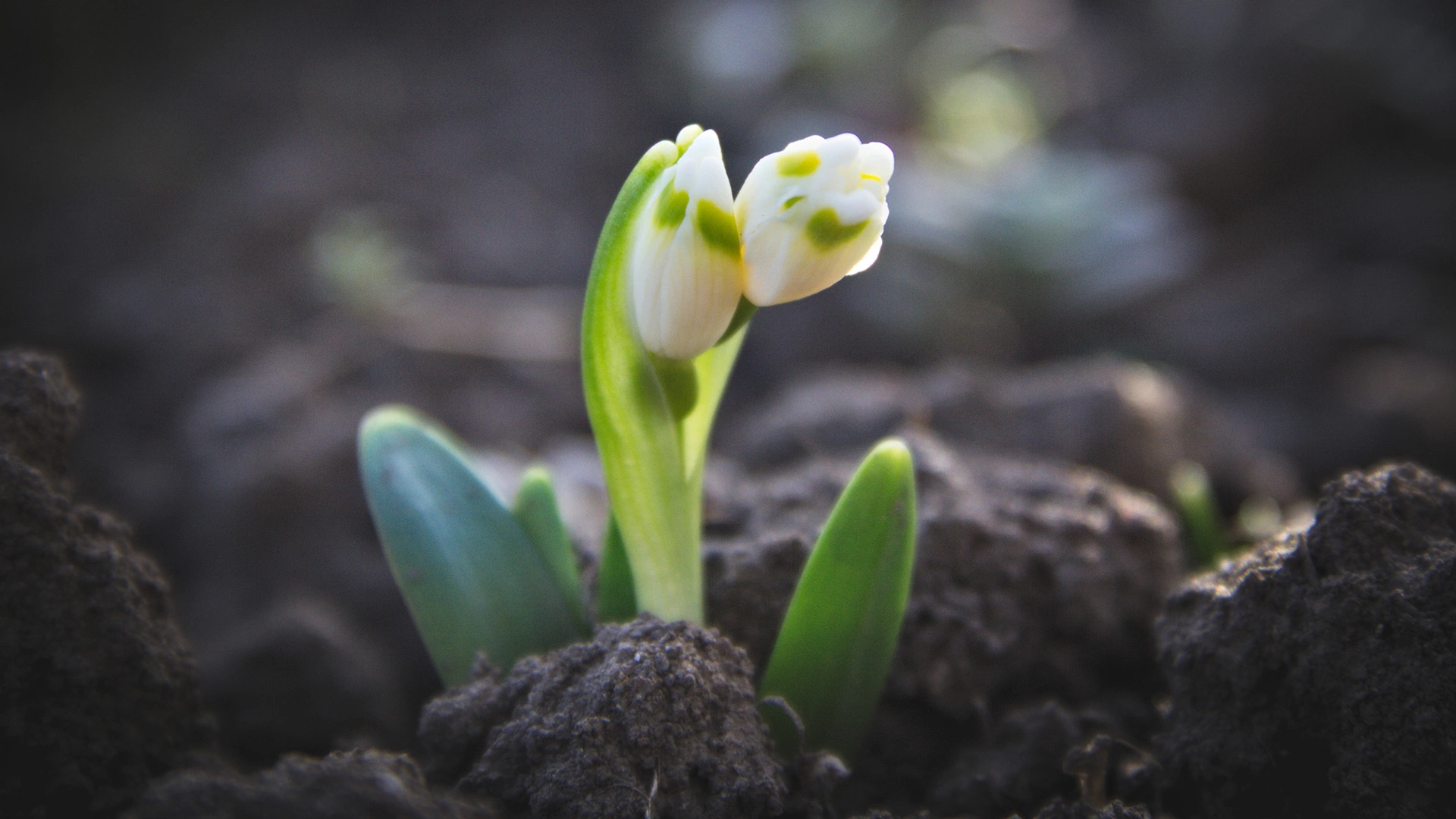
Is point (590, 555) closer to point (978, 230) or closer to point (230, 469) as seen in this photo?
point (230, 469)

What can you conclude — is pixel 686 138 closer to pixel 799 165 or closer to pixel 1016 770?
pixel 799 165

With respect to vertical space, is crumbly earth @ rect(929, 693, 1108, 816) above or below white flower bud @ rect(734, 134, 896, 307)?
below

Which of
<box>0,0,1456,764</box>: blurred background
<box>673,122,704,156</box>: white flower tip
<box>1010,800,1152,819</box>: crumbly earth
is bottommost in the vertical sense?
<box>1010,800,1152,819</box>: crumbly earth

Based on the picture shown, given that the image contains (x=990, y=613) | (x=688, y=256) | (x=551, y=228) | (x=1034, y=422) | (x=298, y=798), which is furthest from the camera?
(x=551, y=228)

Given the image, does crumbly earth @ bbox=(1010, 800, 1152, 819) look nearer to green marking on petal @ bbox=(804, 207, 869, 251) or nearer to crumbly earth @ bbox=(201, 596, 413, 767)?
green marking on petal @ bbox=(804, 207, 869, 251)

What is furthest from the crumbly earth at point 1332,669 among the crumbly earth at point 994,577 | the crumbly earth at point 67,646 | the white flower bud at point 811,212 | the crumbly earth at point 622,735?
the crumbly earth at point 67,646

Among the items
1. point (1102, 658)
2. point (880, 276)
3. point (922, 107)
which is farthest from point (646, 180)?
point (922, 107)

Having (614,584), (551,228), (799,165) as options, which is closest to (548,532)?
(614,584)

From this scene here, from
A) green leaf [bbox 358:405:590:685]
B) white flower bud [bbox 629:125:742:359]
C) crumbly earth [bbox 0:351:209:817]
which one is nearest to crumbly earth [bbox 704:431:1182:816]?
green leaf [bbox 358:405:590:685]
